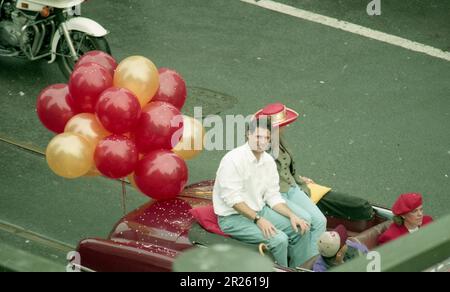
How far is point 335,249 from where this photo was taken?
7.67 m

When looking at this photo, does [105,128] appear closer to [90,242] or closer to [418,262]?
[90,242]

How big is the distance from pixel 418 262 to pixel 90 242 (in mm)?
3247

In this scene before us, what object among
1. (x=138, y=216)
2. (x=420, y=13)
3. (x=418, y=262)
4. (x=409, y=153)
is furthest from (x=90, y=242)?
(x=420, y=13)

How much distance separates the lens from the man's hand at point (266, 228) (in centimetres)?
804

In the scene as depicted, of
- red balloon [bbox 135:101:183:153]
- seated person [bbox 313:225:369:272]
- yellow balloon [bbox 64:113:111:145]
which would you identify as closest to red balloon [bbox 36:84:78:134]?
yellow balloon [bbox 64:113:111:145]

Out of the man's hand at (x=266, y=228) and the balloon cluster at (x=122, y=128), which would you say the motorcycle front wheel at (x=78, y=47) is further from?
the man's hand at (x=266, y=228)

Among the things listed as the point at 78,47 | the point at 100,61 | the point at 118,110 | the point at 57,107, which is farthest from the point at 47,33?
the point at 118,110

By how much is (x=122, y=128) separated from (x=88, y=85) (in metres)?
0.42

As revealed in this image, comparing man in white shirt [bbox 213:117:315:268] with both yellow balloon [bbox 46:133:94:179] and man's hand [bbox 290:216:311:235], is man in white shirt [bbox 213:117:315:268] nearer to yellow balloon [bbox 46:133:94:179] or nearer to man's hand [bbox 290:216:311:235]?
man's hand [bbox 290:216:311:235]

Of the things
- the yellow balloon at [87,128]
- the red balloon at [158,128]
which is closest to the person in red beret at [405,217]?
the red balloon at [158,128]

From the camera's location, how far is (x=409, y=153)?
36.9 ft

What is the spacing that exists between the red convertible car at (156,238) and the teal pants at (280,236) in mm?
82

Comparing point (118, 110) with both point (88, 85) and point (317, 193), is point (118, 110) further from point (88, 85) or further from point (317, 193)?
point (317, 193)

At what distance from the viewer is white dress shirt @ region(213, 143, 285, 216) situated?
816cm
